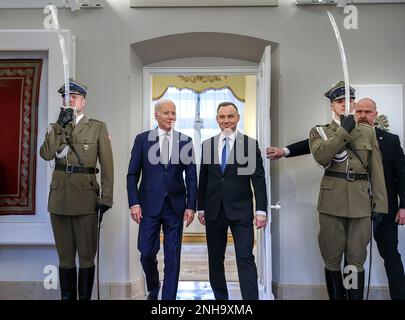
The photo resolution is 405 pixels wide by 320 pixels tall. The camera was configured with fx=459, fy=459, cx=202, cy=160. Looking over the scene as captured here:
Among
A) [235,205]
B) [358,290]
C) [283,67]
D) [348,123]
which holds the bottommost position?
[358,290]

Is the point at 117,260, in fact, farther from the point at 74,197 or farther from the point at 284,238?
the point at 284,238

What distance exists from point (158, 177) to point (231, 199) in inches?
20.0

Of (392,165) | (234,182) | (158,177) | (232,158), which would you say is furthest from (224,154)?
(392,165)

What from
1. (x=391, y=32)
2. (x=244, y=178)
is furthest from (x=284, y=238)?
(x=391, y=32)

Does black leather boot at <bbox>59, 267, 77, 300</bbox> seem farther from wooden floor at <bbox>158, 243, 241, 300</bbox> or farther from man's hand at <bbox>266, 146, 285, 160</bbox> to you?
man's hand at <bbox>266, 146, 285, 160</bbox>

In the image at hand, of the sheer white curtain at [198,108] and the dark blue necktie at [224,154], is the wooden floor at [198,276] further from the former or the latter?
the sheer white curtain at [198,108]

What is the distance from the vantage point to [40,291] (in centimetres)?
370

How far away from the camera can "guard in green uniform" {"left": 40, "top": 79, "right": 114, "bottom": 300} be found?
2963mm

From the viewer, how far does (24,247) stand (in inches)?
146

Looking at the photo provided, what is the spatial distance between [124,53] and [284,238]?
78.3 inches

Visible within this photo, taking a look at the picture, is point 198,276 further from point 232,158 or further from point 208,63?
point 208,63

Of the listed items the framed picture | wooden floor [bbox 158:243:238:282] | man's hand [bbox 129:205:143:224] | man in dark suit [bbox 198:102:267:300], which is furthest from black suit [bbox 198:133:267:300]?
wooden floor [bbox 158:243:238:282]

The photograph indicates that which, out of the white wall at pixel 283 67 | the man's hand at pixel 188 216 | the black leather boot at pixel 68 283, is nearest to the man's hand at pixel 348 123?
the white wall at pixel 283 67

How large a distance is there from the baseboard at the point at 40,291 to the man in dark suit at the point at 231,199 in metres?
0.92
